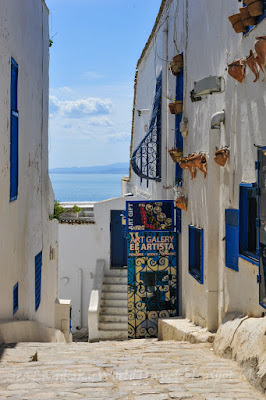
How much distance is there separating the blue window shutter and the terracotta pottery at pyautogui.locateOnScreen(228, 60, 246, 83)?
178 centimetres

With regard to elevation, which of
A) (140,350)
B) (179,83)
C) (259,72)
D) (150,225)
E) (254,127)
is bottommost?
(140,350)

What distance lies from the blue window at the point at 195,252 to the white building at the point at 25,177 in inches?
116

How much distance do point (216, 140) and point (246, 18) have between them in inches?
80.7

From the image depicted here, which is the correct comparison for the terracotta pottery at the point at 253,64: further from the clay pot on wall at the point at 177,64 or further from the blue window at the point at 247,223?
the clay pot on wall at the point at 177,64

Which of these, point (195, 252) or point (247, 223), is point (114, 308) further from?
point (247, 223)

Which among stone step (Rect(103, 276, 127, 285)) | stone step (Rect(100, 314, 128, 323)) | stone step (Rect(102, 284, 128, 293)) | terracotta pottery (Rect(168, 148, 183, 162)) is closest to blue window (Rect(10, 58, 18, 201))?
terracotta pottery (Rect(168, 148, 183, 162))

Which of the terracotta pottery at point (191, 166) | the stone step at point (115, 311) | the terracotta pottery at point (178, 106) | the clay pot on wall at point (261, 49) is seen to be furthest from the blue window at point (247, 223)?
the stone step at point (115, 311)

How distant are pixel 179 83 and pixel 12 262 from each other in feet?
17.1

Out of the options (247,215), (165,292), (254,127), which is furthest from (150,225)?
(254,127)

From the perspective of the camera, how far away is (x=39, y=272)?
35.4ft

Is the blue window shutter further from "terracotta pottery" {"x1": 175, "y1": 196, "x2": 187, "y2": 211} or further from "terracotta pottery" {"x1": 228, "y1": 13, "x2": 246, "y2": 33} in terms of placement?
"terracotta pottery" {"x1": 175, "y1": 196, "x2": 187, "y2": 211}

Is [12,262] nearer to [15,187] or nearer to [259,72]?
[15,187]

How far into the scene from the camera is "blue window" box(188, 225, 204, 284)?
928cm

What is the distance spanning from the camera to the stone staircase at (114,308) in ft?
50.5
